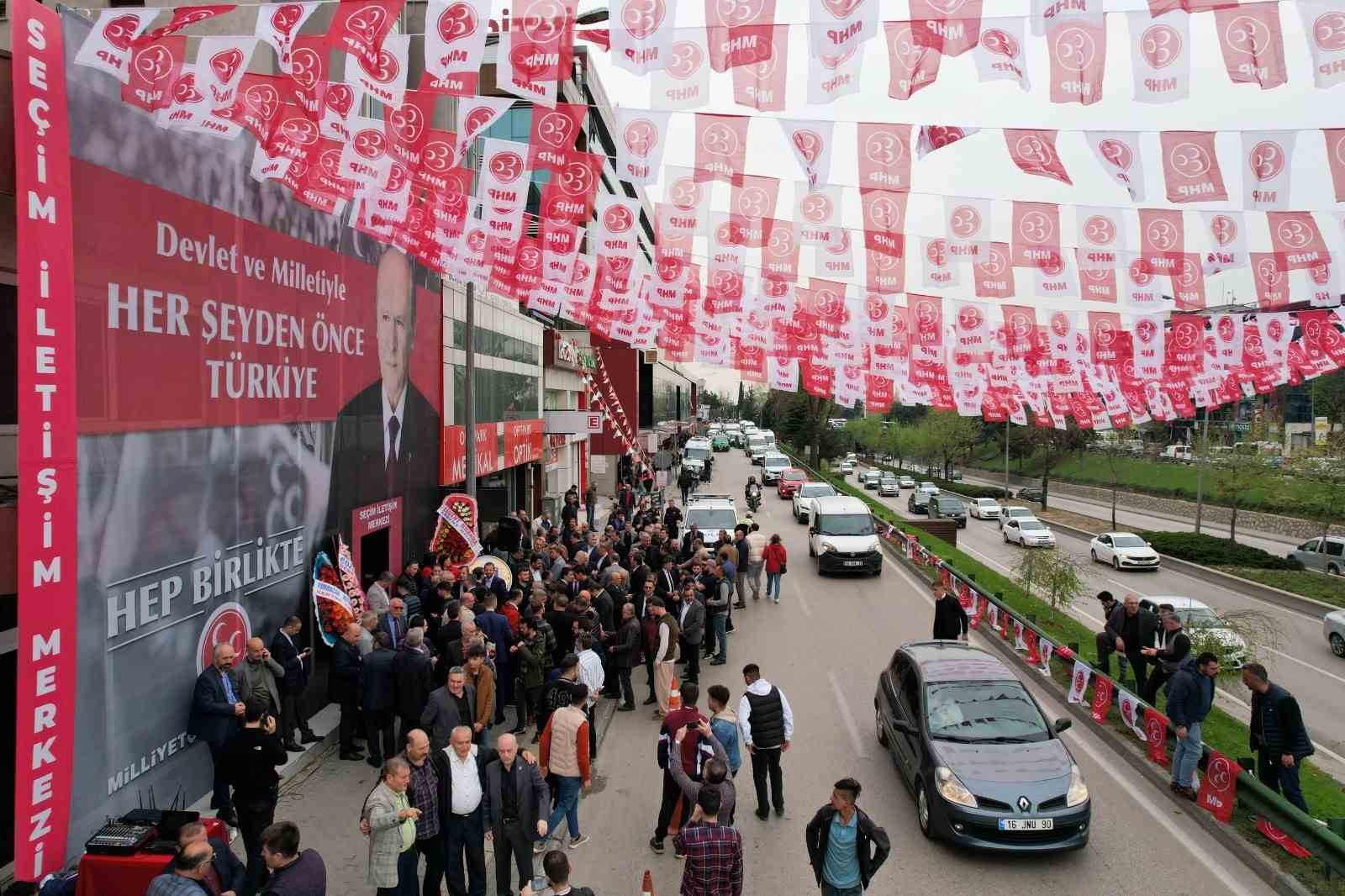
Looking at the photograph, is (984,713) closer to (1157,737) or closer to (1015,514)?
(1157,737)

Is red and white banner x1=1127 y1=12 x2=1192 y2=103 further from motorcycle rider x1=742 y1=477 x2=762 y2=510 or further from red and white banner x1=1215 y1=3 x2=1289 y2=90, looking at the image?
motorcycle rider x1=742 y1=477 x2=762 y2=510

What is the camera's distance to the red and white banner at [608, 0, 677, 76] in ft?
23.2

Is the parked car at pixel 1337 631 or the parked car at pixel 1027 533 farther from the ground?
the parked car at pixel 1337 631

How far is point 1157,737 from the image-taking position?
10.2 metres

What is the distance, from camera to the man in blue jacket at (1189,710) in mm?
9234

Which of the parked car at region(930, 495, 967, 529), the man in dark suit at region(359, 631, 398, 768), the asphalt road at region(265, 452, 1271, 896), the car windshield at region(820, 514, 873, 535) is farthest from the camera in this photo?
the parked car at region(930, 495, 967, 529)

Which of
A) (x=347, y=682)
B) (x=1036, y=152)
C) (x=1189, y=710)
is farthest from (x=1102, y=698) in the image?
(x=347, y=682)

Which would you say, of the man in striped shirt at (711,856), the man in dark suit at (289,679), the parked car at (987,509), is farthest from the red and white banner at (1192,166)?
the parked car at (987,509)

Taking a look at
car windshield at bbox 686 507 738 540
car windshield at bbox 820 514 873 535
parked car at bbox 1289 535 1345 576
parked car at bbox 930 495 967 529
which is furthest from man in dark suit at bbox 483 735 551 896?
parked car at bbox 930 495 967 529

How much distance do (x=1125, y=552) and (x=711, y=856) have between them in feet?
106

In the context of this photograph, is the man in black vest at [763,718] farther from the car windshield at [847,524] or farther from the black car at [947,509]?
the black car at [947,509]

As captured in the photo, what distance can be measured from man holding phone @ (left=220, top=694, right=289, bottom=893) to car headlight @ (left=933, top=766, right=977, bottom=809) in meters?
5.91

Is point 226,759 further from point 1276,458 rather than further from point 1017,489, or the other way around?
point 1017,489

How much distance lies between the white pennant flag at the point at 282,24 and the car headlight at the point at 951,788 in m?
8.73
